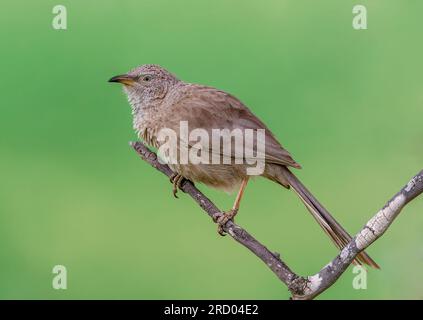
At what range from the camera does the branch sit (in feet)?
9.09

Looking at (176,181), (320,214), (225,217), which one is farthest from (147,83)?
(320,214)

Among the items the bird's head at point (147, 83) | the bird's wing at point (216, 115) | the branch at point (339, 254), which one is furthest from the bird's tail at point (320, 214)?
the bird's head at point (147, 83)

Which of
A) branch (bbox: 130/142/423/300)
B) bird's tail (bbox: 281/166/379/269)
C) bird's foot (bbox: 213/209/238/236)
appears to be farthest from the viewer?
bird's foot (bbox: 213/209/238/236)

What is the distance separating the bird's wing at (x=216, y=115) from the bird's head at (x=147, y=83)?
20 centimetres

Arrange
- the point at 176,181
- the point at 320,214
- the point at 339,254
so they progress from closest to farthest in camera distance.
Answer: the point at 339,254, the point at 320,214, the point at 176,181

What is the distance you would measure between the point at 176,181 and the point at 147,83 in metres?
0.70

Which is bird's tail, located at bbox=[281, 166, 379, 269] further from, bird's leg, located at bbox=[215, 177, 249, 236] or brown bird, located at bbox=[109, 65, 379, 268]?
bird's leg, located at bbox=[215, 177, 249, 236]

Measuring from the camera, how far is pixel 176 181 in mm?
4395

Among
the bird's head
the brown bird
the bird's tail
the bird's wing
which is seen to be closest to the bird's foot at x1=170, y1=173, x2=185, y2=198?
the brown bird

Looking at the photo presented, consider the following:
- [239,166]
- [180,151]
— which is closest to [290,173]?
[239,166]

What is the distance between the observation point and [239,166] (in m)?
4.19

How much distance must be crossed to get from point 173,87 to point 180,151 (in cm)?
58

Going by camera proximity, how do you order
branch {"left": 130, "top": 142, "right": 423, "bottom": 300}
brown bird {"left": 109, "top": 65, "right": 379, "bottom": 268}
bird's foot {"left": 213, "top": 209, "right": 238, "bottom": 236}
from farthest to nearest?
brown bird {"left": 109, "top": 65, "right": 379, "bottom": 268} → bird's foot {"left": 213, "top": 209, "right": 238, "bottom": 236} → branch {"left": 130, "top": 142, "right": 423, "bottom": 300}

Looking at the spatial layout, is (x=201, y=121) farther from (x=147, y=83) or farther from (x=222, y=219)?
(x=222, y=219)
